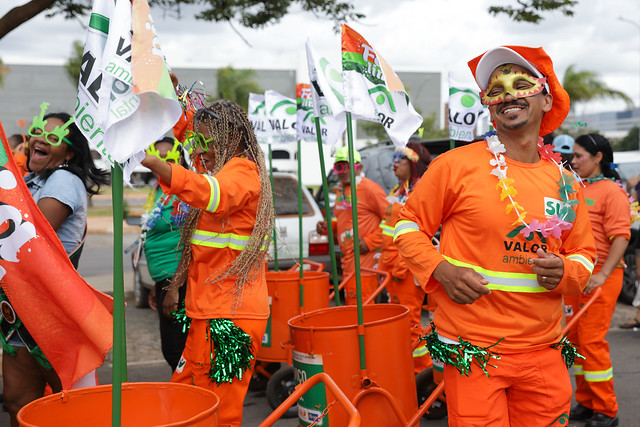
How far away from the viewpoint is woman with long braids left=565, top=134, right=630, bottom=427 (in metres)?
4.84

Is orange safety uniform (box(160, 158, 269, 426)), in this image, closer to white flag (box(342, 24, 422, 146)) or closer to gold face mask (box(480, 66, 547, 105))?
white flag (box(342, 24, 422, 146))

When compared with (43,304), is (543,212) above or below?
above

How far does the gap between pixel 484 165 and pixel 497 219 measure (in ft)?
0.82

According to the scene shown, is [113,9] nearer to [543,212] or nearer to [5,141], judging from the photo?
[5,141]

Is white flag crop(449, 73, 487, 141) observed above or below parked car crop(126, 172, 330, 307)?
above

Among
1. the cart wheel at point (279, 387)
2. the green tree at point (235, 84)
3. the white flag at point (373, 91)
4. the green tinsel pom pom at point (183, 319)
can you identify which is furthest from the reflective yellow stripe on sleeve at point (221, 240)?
the green tree at point (235, 84)

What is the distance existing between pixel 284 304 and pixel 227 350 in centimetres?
226

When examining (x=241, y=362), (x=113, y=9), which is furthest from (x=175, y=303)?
(x=113, y=9)

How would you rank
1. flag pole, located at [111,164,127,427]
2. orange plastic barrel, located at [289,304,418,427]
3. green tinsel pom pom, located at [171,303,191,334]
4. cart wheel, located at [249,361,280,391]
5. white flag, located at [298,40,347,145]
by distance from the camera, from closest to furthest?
flag pole, located at [111,164,127,427] < orange plastic barrel, located at [289,304,418,427] < green tinsel pom pom, located at [171,303,191,334] < white flag, located at [298,40,347,145] < cart wheel, located at [249,361,280,391]

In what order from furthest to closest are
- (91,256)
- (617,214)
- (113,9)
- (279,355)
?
(91,256), (279,355), (617,214), (113,9)

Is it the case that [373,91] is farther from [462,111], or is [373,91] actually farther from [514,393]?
[462,111]

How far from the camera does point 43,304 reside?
3.14 meters

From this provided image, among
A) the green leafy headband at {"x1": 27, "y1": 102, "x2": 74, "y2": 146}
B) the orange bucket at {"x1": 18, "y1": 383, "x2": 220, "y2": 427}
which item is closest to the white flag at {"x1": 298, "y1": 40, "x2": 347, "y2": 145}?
the green leafy headband at {"x1": 27, "y1": 102, "x2": 74, "y2": 146}

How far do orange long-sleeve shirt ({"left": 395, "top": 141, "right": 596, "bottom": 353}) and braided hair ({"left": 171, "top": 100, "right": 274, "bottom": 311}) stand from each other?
36.7 inches
